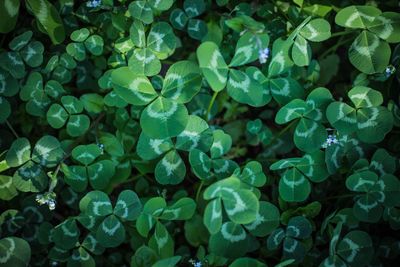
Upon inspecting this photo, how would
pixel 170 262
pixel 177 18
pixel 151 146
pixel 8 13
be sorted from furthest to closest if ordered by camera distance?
pixel 177 18
pixel 8 13
pixel 151 146
pixel 170 262

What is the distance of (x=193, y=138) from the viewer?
1.77m

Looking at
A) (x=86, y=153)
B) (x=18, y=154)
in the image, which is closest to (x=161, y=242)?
(x=86, y=153)

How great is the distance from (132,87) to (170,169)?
38 cm

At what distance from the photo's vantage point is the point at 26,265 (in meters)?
1.78

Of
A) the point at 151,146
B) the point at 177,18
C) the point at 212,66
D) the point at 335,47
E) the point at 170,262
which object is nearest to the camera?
the point at 170,262

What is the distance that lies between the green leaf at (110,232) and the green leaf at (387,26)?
1.34 meters

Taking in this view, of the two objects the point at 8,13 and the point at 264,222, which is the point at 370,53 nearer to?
the point at 264,222

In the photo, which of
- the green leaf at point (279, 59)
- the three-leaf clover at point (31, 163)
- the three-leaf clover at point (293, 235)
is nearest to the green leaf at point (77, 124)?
the three-leaf clover at point (31, 163)

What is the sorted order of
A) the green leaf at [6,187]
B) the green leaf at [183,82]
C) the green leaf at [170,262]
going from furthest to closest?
the green leaf at [6,187] < the green leaf at [183,82] < the green leaf at [170,262]

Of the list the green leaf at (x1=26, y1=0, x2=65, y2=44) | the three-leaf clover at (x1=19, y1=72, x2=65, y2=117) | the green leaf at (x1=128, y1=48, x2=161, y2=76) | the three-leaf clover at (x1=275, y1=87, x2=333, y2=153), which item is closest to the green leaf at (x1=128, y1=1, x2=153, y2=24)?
the green leaf at (x1=128, y1=48, x2=161, y2=76)

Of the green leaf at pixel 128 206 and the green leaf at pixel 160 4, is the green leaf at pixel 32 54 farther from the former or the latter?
the green leaf at pixel 128 206

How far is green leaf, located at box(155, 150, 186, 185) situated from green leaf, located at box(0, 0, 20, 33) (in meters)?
0.92

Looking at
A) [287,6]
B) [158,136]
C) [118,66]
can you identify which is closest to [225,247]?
[158,136]

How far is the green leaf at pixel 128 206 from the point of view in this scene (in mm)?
1760
